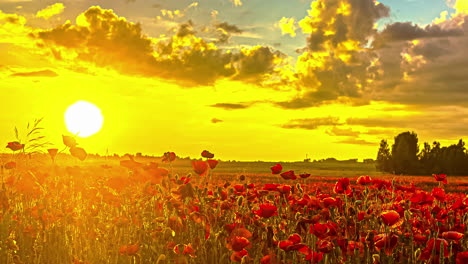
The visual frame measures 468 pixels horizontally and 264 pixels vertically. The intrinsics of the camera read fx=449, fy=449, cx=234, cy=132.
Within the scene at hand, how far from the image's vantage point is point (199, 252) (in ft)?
13.7

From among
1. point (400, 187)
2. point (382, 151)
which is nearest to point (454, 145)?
point (382, 151)

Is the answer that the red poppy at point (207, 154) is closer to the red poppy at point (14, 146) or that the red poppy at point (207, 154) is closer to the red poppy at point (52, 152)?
the red poppy at point (52, 152)

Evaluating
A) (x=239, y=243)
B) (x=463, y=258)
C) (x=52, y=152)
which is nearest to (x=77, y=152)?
(x=52, y=152)

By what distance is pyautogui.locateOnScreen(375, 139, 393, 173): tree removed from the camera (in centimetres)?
4479

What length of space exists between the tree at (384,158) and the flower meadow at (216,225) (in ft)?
133

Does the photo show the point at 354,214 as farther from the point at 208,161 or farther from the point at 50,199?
the point at 50,199

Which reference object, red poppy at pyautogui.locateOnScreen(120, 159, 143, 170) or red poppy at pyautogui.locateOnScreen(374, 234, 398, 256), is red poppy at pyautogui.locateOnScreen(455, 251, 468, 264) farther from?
red poppy at pyautogui.locateOnScreen(120, 159, 143, 170)

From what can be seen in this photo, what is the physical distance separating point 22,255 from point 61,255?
1.34 feet

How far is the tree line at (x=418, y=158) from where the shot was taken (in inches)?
1715

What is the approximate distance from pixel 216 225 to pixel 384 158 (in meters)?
43.9

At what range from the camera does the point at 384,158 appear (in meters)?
45.5

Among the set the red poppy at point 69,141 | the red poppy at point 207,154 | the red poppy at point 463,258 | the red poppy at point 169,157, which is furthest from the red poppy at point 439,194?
the red poppy at point 69,141

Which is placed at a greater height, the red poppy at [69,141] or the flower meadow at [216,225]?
the red poppy at [69,141]

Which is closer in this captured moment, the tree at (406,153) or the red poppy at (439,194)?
the red poppy at (439,194)
